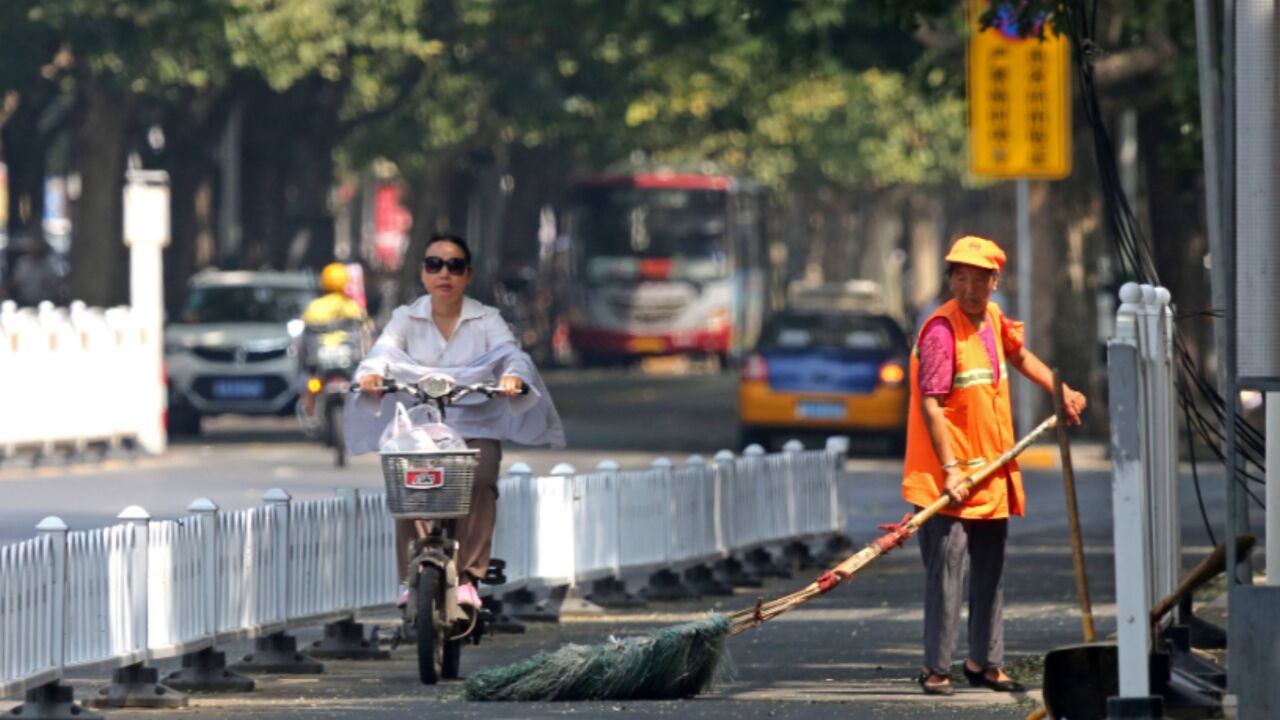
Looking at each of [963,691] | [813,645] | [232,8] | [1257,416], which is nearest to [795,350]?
[1257,416]

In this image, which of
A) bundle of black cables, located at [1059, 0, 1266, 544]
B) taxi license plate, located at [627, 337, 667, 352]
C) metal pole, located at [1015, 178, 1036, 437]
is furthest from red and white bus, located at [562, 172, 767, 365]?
bundle of black cables, located at [1059, 0, 1266, 544]

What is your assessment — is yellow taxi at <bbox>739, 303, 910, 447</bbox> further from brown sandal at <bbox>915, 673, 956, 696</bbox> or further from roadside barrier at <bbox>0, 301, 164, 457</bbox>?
brown sandal at <bbox>915, 673, 956, 696</bbox>

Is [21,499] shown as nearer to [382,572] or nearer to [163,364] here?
[163,364]

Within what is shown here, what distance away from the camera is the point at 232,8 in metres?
34.5

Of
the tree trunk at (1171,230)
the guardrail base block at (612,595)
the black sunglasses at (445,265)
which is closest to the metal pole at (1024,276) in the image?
the tree trunk at (1171,230)

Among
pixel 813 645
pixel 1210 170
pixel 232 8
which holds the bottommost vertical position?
pixel 813 645

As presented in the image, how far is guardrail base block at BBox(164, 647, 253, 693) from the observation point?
11.1 meters

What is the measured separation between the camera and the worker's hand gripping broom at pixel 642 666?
10.3m

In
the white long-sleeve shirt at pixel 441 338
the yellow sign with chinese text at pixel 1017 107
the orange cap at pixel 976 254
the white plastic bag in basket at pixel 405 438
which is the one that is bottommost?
the white plastic bag in basket at pixel 405 438

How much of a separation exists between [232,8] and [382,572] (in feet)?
74.4

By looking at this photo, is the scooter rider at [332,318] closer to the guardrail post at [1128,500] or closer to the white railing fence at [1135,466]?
the white railing fence at [1135,466]

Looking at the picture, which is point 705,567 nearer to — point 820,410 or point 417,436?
point 417,436

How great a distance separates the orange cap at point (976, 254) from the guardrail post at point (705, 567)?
5.59m

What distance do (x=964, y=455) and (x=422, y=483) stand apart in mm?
1952
